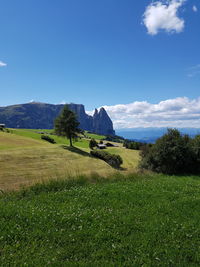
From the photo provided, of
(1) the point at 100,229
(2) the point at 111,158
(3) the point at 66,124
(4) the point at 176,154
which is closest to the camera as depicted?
(1) the point at 100,229

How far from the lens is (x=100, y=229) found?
4.57 m

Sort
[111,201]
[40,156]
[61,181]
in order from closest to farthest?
[111,201], [61,181], [40,156]

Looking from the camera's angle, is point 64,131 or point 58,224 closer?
point 58,224

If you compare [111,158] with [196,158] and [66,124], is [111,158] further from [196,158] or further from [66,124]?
[196,158]

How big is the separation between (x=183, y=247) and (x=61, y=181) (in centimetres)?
634

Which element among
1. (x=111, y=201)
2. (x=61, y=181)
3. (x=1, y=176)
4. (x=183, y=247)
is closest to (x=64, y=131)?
(x=1, y=176)

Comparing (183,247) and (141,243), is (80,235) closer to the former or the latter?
(141,243)

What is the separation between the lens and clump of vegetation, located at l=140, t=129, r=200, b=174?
15.7m

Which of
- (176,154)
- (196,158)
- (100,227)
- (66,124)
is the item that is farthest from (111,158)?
(100,227)

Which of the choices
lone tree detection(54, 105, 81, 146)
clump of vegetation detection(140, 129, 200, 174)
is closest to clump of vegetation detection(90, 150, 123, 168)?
lone tree detection(54, 105, 81, 146)

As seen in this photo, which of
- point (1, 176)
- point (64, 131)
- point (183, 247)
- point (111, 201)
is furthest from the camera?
point (64, 131)

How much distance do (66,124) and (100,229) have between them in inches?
1571

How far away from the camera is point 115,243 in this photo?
4.05 m

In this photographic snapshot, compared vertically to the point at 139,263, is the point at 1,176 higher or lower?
lower
